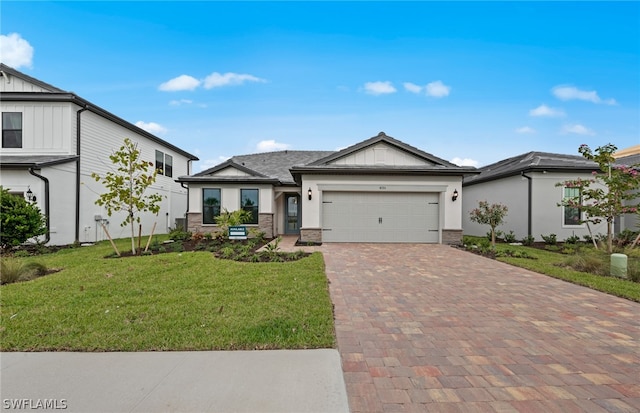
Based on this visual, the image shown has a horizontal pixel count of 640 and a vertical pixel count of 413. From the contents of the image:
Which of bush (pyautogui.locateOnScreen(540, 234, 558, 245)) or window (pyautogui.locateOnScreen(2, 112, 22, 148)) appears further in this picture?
bush (pyautogui.locateOnScreen(540, 234, 558, 245))

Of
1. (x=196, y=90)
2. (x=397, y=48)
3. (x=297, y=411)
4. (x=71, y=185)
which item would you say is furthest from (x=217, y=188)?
(x=297, y=411)

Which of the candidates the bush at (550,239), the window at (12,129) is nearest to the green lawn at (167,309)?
the window at (12,129)

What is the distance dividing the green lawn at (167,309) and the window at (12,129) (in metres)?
8.98

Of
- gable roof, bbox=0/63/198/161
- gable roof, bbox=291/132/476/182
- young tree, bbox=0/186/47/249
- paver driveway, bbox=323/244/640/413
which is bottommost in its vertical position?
paver driveway, bbox=323/244/640/413

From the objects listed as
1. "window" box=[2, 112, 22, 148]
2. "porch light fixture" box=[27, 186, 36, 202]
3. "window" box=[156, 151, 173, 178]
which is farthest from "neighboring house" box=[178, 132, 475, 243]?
"window" box=[2, 112, 22, 148]

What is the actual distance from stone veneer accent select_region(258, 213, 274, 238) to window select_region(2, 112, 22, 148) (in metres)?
10.3

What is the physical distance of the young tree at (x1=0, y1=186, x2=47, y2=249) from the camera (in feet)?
28.7

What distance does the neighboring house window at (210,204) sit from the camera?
14594mm

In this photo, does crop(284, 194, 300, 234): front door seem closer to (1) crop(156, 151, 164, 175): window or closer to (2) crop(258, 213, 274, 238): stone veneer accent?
(2) crop(258, 213, 274, 238): stone veneer accent

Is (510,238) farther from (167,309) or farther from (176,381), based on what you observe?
(176,381)

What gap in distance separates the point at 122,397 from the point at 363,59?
15.6 metres

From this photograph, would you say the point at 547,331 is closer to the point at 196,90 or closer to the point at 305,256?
the point at 305,256

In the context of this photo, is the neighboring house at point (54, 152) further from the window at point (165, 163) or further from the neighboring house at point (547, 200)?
the neighboring house at point (547, 200)

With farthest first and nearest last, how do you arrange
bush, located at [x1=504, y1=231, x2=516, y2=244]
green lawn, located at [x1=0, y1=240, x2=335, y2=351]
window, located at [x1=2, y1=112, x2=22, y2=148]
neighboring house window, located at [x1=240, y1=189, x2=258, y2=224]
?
1. neighboring house window, located at [x1=240, y1=189, x2=258, y2=224]
2. bush, located at [x1=504, y1=231, x2=516, y2=244]
3. window, located at [x1=2, y1=112, x2=22, y2=148]
4. green lawn, located at [x1=0, y1=240, x2=335, y2=351]
